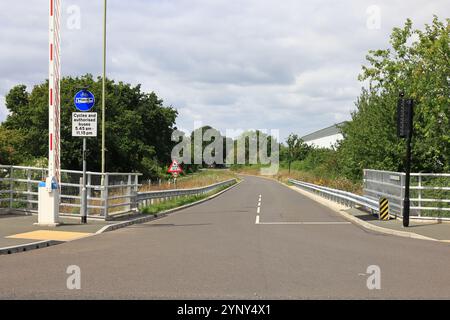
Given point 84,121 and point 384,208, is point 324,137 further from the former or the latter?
point 84,121

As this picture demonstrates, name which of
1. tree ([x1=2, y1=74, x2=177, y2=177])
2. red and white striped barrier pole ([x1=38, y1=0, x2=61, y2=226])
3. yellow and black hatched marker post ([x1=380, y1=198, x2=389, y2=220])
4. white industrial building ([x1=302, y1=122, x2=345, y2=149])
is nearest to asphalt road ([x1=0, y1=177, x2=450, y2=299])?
red and white striped barrier pole ([x1=38, y1=0, x2=61, y2=226])

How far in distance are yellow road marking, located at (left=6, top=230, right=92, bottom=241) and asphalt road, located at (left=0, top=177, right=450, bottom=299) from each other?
0.43 meters

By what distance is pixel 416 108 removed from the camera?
2711cm

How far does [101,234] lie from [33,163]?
1665 centimetres

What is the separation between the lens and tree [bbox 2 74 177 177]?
4191 centimetres

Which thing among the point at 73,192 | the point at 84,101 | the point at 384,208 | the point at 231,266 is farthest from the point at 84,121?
the point at 384,208

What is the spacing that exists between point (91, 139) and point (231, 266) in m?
35.5

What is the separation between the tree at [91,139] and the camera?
41.9 metres

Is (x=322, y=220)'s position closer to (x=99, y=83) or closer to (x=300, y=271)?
(x=300, y=271)

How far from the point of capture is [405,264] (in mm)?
9711

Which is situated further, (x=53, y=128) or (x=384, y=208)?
(x=384, y=208)

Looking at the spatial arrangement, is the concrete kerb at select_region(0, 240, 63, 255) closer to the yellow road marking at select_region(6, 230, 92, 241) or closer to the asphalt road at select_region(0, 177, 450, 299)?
the asphalt road at select_region(0, 177, 450, 299)

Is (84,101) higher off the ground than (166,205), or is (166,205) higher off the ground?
(84,101)
